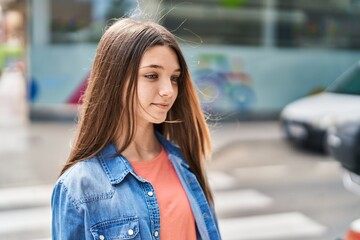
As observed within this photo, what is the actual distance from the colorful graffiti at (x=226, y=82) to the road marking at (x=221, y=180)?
4.61 m

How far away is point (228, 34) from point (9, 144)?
5751 millimetres

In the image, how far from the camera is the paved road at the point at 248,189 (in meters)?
5.28

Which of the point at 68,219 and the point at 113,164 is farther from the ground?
the point at 113,164

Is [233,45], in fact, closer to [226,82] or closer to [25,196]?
[226,82]

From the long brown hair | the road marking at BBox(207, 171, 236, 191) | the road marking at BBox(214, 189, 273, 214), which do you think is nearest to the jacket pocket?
the long brown hair

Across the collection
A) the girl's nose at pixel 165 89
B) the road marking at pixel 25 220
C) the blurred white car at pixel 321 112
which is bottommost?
the road marking at pixel 25 220

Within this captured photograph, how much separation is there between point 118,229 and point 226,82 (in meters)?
10.9

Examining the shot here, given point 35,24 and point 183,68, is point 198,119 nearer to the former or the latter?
point 183,68

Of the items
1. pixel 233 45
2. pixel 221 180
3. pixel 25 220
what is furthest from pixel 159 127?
pixel 233 45

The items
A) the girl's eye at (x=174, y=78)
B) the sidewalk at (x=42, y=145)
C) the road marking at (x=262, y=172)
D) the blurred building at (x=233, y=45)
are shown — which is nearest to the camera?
the girl's eye at (x=174, y=78)

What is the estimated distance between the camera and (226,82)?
12320 mm

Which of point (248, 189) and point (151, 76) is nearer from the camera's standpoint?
point (151, 76)

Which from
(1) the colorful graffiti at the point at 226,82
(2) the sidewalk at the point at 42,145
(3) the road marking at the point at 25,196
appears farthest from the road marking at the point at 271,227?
(1) the colorful graffiti at the point at 226,82

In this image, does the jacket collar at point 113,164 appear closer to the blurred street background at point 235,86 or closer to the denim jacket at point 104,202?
the denim jacket at point 104,202
